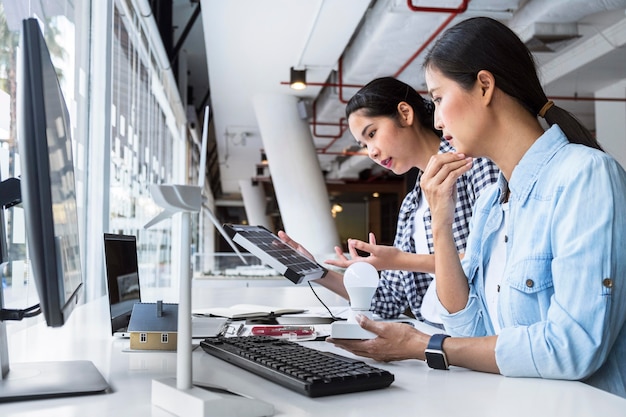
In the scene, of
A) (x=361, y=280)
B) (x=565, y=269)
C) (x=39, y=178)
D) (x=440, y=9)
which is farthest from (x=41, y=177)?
(x=440, y=9)


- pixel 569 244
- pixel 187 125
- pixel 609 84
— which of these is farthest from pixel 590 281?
pixel 187 125

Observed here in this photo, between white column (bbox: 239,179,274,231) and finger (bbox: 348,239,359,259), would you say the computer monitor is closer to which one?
finger (bbox: 348,239,359,259)

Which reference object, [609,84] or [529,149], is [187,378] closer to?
[529,149]

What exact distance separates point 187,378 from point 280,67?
6.22 metres

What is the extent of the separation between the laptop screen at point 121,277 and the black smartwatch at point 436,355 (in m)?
0.79

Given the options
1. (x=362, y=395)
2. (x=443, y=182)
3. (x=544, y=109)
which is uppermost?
(x=544, y=109)

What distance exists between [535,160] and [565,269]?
267mm

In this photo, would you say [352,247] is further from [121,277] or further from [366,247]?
[121,277]

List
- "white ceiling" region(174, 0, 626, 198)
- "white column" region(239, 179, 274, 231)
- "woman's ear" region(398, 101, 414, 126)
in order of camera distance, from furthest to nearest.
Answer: "white column" region(239, 179, 274, 231), "white ceiling" region(174, 0, 626, 198), "woman's ear" region(398, 101, 414, 126)

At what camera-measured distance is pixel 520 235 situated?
1.17m

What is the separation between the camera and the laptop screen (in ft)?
4.80

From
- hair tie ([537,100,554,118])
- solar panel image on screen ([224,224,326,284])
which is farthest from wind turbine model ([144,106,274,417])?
hair tie ([537,100,554,118])

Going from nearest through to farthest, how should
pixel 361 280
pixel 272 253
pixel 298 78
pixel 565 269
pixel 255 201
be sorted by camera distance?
pixel 565 269
pixel 272 253
pixel 361 280
pixel 298 78
pixel 255 201

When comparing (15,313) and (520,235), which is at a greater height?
(520,235)
